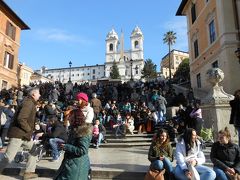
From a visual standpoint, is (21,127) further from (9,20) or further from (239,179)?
(9,20)

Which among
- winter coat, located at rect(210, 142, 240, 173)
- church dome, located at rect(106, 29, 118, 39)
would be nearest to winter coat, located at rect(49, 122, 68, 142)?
winter coat, located at rect(210, 142, 240, 173)

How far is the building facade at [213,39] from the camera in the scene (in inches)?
764

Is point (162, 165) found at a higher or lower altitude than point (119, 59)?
lower

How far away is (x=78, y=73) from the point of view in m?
137

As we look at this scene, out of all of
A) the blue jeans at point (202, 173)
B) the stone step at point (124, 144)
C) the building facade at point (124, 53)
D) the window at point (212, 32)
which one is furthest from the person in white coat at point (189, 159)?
the building facade at point (124, 53)

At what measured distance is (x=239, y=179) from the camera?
532 centimetres

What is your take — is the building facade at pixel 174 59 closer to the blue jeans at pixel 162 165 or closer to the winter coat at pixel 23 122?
the blue jeans at pixel 162 165

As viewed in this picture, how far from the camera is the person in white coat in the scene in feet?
17.6

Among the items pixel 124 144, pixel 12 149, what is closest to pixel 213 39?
pixel 124 144

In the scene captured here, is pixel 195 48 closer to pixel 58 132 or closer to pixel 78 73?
pixel 58 132

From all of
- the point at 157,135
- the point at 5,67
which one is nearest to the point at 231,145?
the point at 157,135

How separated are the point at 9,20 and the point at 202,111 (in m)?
28.0

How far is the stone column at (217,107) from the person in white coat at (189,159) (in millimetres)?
4214

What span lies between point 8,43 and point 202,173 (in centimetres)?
3060
